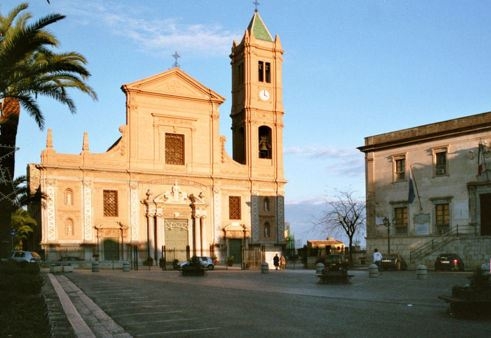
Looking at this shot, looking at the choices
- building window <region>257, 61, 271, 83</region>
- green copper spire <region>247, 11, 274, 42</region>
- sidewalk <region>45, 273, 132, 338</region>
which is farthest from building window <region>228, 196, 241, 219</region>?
sidewalk <region>45, 273, 132, 338</region>

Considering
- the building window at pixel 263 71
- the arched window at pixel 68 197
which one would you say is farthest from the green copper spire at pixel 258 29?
the arched window at pixel 68 197

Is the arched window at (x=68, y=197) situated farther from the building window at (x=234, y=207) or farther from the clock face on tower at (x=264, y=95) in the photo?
the clock face on tower at (x=264, y=95)

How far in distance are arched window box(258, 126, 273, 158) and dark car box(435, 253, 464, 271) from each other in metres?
26.4

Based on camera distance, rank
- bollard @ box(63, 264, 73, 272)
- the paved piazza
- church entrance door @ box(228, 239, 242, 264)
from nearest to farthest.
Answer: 1. the paved piazza
2. bollard @ box(63, 264, 73, 272)
3. church entrance door @ box(228, 239, 242, 264)

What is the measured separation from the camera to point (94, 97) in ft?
86.0

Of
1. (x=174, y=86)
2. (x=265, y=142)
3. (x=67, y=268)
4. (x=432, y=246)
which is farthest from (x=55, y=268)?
(x=265, y=142)

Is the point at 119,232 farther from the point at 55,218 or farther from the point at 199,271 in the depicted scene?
the point at 199,271

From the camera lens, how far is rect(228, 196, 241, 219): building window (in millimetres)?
56406

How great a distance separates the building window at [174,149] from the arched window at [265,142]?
320 inches

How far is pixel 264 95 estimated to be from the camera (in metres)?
58.7

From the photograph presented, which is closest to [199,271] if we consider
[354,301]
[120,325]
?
[354,301]

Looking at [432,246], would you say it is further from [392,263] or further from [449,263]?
[449,263]

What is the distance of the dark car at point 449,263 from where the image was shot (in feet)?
113

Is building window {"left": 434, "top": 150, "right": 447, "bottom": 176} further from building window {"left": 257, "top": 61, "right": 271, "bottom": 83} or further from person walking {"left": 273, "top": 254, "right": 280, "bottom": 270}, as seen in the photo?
building window {"left": 257, "top": 61, "right": 271, "bottom": 83}
